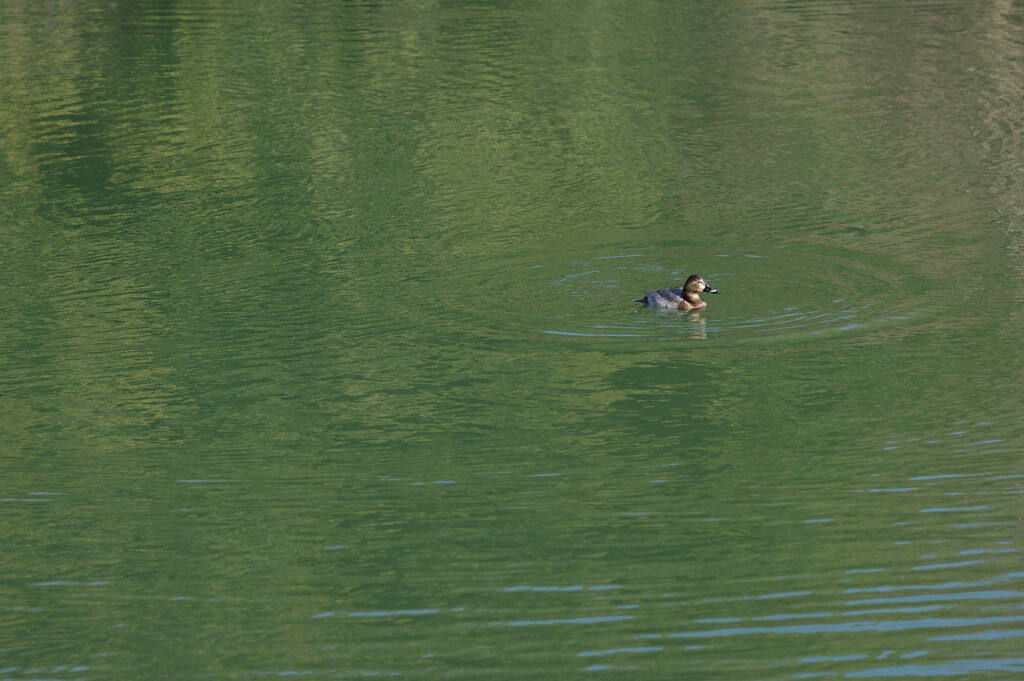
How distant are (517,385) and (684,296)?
251 cm

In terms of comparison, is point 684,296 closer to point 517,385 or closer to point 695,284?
point 695,284

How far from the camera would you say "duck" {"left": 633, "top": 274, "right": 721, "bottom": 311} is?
14930mm

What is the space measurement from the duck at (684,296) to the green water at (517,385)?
199 millimetres

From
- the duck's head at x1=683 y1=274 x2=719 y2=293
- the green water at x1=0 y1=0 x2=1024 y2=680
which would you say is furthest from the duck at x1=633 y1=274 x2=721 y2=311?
the green water at x1=0 y1=0 x2=1024 y2=680

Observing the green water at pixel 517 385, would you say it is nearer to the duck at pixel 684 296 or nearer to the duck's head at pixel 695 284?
the duck at pixel 684 296

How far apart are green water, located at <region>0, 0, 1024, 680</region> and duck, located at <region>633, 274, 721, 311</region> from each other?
0.20m

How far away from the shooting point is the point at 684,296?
49.2ft

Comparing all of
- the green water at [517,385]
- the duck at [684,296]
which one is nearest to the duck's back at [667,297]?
the duck at [684,296]

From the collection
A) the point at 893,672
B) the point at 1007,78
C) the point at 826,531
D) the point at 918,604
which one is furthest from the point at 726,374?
the point at 1007,78

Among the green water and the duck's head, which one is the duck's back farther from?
the green water

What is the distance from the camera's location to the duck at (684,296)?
1493 cm

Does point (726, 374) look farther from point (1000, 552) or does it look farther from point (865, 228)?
point (865, 228)

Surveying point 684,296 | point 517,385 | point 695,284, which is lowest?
point 517,385

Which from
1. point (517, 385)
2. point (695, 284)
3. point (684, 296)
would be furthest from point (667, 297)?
point (517, 385)
